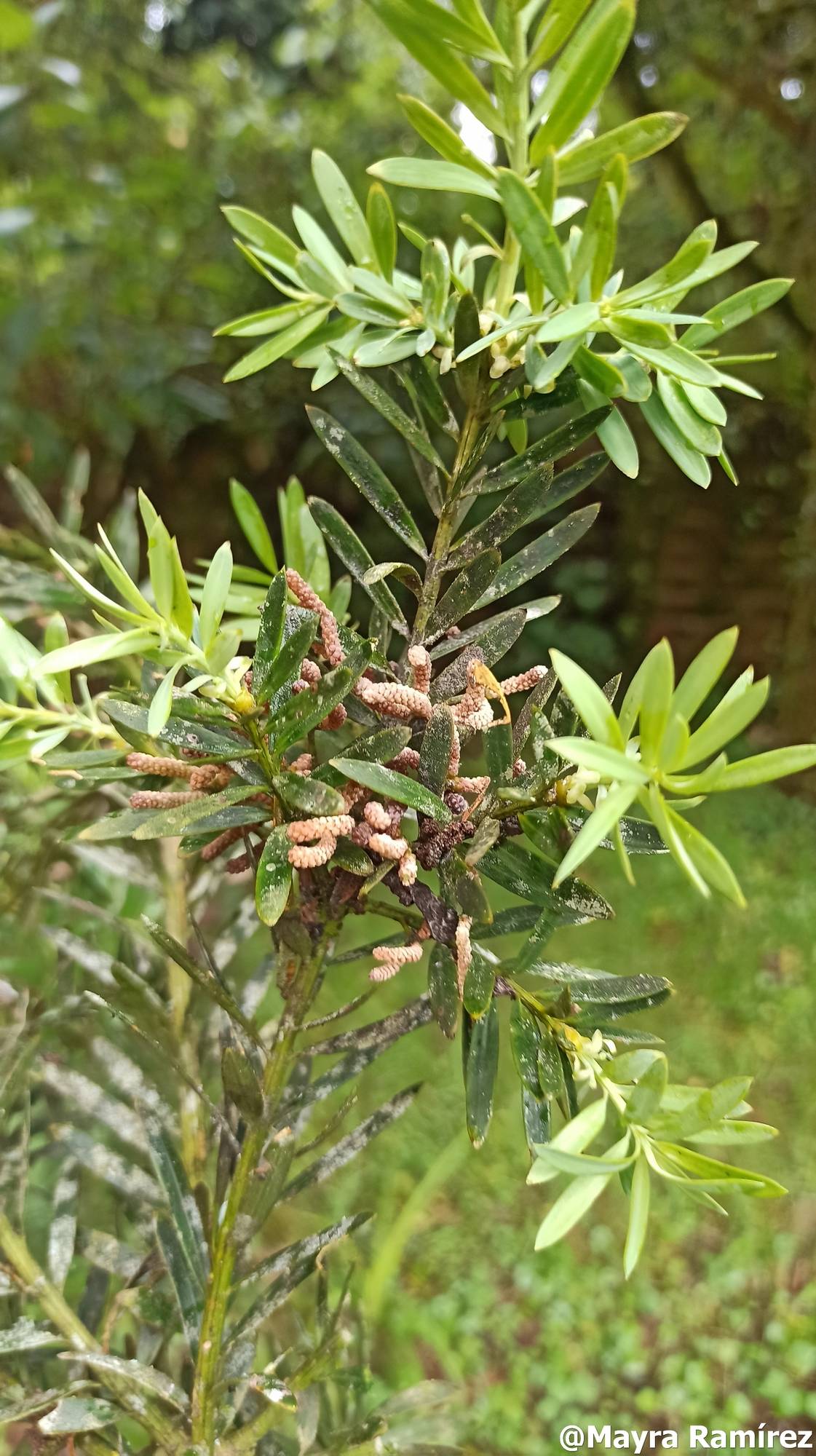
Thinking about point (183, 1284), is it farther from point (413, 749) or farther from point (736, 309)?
point (736, 309)

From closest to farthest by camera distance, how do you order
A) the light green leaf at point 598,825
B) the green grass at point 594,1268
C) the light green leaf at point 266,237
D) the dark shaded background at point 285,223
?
the light green leaf at point 598,825 < the light green leaf at point 266,237 < the green grass at point 594,1268 < the dark shaded background at point 285,223

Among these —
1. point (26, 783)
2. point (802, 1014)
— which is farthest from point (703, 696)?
point (802, 1014)

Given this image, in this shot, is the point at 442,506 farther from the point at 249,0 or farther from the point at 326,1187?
the point at 249,0

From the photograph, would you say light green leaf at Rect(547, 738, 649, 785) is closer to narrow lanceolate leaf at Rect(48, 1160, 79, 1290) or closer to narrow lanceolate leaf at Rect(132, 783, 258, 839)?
narrow lanceolate leaf at Rect(132, 783, 258, 839)

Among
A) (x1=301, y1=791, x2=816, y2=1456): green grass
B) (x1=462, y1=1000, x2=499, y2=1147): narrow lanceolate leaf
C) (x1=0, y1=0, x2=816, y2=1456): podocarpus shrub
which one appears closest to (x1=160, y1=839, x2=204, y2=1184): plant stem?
(x1=0, y1=0, x2=816, y2=1456): podocarpus shrub

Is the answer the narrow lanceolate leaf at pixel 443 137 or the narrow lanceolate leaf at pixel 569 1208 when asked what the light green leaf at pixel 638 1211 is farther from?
the narrow lanceolate leaf at pixel 443 137

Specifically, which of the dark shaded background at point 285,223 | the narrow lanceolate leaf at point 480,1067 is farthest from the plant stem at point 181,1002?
the dark shaded background at point 285,223

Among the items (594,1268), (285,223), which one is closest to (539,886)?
(594,1268)
